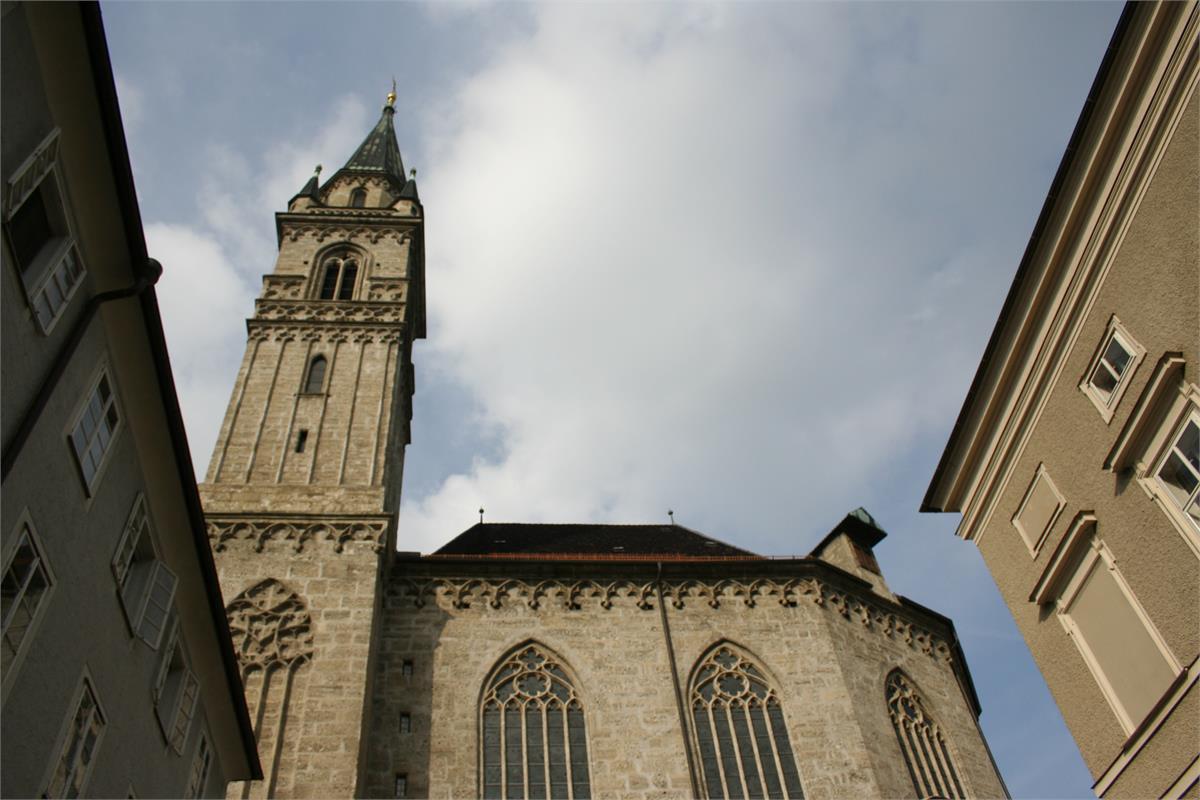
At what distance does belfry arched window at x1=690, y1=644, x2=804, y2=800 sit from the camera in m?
16.2

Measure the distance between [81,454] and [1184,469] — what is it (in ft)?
29.1

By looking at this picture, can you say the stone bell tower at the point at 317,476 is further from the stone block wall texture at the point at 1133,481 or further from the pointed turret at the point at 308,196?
the stone block wall texture at the point at 1133,481

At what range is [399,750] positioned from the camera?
15.9 metres

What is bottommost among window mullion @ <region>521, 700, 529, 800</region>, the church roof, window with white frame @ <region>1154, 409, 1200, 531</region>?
window with white frame @ <region>1154, 409, 1200, 531</region>

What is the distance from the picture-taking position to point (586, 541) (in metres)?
23.2

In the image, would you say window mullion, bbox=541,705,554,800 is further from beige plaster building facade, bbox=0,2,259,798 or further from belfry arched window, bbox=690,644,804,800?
beige plaster building facade, bbox=0,2,259,798

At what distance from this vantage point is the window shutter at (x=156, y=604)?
967 centimetres

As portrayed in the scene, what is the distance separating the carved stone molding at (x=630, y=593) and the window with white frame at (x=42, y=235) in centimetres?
1124

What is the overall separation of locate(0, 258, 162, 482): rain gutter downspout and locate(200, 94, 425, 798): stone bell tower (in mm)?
8560

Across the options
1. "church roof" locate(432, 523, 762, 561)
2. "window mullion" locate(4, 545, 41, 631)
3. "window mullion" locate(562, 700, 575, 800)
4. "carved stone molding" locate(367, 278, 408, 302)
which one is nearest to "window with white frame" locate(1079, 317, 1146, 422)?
"window mullion" locate(4, 545, 41, 631)

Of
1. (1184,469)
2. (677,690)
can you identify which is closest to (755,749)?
(677,690)

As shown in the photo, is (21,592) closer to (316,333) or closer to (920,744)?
(920,744)

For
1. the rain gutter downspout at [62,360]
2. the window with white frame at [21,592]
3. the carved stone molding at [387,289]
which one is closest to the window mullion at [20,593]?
the window with white frame at [21,592]

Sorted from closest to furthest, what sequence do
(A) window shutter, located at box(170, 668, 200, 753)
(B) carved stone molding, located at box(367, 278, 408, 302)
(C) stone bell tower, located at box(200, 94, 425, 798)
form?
(A) window shutter, located at box(170, 668, 200, 753)
(C) stone bell tower, located at box(200, 94, 425, 798)
(B) carved stone molding, located at box(367, 278, 408, 302)
